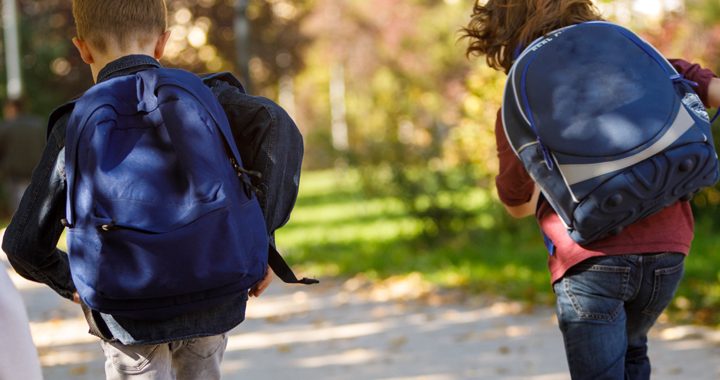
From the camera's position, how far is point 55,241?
2686mm

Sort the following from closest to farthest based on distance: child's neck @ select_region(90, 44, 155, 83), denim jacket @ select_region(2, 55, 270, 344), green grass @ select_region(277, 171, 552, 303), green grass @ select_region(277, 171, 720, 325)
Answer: denim jacket @ select_region(2, 55, 270, 344) < child's neck @ select_region(90, 44, 155, 83) < green grass @ select_region(277, 171, 720, 325) < green grass @ select_region(277, 171, 552, 303)

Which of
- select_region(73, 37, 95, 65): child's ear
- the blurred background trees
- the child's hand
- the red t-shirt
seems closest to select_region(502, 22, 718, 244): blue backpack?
the red t-shirt

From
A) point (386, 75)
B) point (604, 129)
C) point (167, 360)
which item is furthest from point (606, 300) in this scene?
point (386, 75)

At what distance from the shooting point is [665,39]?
11.1 metres

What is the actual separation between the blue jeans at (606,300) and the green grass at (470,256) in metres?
4.04

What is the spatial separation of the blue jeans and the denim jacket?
0.90 metres

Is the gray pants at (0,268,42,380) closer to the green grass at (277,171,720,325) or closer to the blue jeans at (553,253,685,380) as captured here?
the blue jeans at (553,253,685,380)

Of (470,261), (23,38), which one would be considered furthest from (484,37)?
(23,38)

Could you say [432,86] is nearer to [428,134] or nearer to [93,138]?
[428,134]

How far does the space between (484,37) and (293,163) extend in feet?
2.20

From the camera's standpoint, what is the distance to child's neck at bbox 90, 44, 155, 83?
108 inches

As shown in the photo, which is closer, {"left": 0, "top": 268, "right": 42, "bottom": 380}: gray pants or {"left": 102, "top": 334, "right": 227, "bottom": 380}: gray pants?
{"left": 0, "top": 268, "right": 42, "bottom": 380}: gray pants

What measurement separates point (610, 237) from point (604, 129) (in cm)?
32

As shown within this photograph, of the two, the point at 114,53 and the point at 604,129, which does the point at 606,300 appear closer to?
the point at 604,129
